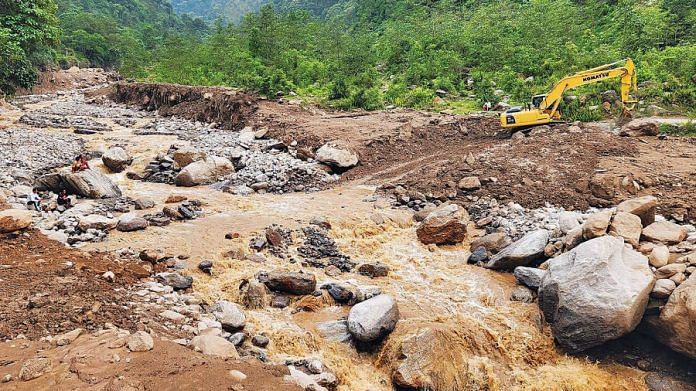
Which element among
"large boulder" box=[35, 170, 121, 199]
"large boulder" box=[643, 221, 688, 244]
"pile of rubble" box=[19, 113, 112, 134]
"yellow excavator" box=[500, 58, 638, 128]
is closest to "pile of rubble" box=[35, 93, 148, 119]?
"pile of rubble" box=[19, 113, 112, 134]

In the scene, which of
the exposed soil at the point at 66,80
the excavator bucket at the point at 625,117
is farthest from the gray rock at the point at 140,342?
the exposed soil at the point at 66,80

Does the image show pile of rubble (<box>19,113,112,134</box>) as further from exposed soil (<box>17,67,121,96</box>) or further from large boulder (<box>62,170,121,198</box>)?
exposed soil (<box>17,67,121,96</box>)

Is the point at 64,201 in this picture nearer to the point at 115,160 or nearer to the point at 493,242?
the point at 115,160

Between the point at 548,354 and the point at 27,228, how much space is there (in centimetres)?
1004

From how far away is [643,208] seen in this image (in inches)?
337

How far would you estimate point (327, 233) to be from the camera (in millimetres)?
10641

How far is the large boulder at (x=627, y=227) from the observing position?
7.82 m

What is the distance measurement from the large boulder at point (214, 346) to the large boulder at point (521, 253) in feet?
18.0

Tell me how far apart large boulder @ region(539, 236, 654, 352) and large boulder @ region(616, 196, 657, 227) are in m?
1.55

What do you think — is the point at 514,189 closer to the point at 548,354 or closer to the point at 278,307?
the point at 548,354

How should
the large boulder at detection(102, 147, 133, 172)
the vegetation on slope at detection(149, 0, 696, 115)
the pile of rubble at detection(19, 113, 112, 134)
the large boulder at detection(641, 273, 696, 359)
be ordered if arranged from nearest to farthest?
the large boulder at detection(641, 273, 696, 359) → the large boulder at detection(102, 147, 133, 172) → the pile of rubble at detection(19, 113, 112, 134) → the vegetation on slope at detection(149, 0, 696, 115)

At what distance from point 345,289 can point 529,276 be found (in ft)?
11.1

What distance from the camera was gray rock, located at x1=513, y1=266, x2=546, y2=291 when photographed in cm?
824

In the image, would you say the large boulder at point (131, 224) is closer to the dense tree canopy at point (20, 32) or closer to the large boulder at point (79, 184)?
the large boulder at point (79, 184)
